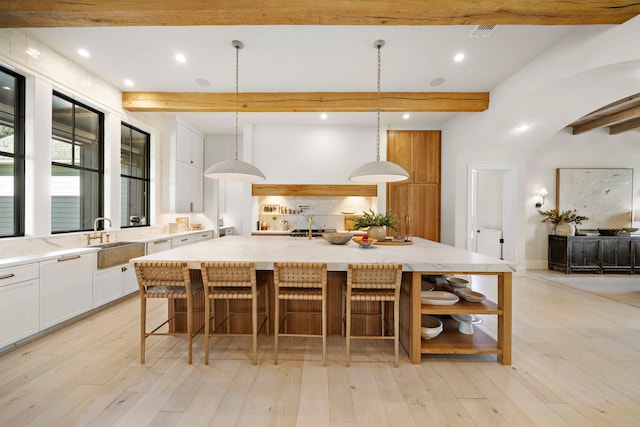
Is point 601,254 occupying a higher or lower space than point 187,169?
lower

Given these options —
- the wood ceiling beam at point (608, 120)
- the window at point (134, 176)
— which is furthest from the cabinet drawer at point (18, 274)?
the wood ceiling beam at point (608, 120)

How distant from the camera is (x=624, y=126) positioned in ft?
19.6

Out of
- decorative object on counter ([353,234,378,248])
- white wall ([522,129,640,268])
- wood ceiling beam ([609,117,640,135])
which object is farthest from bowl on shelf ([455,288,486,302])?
wood ceiling beam ([609,117,640,135])

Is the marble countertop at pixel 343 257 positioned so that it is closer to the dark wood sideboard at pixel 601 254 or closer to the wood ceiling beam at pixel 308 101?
the wood ceiling beam at pixel 308 101

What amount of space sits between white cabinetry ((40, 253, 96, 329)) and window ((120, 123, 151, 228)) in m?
1.62

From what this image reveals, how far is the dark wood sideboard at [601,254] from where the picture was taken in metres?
5.82

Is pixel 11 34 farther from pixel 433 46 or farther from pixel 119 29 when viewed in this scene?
pixel 433 46

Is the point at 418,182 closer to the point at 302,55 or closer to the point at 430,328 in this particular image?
the point at 302,55

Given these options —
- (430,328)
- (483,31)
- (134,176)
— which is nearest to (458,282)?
(430,328)

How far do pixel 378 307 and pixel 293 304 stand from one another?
0.87 meters

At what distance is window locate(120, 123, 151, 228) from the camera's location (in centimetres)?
486

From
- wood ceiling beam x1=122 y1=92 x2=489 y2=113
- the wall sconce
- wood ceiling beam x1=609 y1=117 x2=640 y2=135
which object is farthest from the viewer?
the wall sconce

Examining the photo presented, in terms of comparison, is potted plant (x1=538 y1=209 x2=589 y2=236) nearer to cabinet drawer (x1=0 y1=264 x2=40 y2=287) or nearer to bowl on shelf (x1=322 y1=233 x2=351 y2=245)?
bowl on shelf (x1=322 y1=233 x2=351 y2=245)

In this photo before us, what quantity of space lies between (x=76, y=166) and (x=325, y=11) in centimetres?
383
